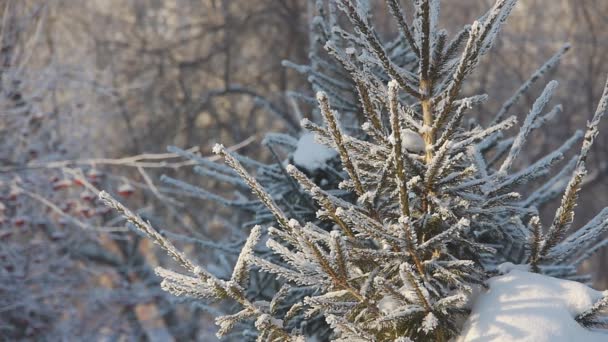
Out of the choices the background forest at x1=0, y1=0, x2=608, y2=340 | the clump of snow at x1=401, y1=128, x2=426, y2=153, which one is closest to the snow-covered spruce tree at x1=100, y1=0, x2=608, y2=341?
the clump of snow at x1=401, y1=128, x2=426, y2=153

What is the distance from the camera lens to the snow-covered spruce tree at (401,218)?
1.93 m

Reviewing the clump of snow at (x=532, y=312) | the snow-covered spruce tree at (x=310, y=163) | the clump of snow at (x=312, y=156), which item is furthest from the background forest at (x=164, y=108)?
the clump of snow at (x=532, y=312)

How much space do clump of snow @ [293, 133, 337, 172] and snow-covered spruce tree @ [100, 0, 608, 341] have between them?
0.88m

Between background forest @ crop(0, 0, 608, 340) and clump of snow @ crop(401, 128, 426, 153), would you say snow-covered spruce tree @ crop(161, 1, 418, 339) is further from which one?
background forest @ crop(0, 0, 608, 340)

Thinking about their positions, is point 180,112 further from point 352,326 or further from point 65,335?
point 352,326

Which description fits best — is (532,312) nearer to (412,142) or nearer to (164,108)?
(412,142)

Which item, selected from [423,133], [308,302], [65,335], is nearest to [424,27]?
[423,133]

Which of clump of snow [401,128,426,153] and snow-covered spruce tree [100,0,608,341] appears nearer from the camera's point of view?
snow-covered spruce tree [100,0,608,341]

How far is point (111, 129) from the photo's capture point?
49.2ft

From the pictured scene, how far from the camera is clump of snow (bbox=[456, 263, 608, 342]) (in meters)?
1.84

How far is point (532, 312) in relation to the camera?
188 cm

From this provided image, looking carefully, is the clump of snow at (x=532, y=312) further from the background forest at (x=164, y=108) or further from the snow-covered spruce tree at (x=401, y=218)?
the background forest at (x=164, y=108)

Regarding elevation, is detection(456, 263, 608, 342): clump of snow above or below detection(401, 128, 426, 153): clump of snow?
below

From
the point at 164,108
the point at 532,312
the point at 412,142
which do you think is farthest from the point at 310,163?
the point at 164,108
